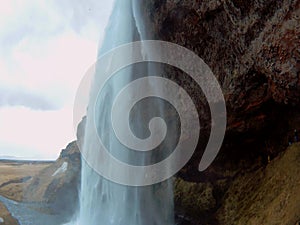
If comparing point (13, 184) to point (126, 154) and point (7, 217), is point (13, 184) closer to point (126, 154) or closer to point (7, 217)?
point (7, 217)

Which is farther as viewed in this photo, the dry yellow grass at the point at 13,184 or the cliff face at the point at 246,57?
the dry yellow grass at the point at 13,184

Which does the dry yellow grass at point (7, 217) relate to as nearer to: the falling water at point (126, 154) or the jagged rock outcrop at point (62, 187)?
the jagged rock outcrop at point (62, 187)

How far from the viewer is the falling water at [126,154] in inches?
520

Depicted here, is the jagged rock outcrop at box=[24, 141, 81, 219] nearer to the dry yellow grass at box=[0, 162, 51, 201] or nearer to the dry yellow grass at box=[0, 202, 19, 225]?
the dry yellow grass at box=[0, 202, 19, 225]

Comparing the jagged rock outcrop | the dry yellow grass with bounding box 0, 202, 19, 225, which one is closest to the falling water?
the jagged rock outcrop

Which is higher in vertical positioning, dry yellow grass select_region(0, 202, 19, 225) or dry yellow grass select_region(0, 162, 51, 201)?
dry yellow grass select_region(0, 162, 51, 201)

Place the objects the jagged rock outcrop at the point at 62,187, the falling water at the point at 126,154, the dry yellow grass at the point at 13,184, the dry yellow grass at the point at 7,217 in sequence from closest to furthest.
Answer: the falling water at the point at 126,154, the dry yellow grass at the point at 7,217, the jagged rock outcrop at the point at 62,187, the dry yellow grass at the point at 13,184

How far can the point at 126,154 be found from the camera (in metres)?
14.7

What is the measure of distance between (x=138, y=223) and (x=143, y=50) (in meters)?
7.39

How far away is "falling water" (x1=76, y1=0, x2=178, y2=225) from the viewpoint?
1321 centimetres

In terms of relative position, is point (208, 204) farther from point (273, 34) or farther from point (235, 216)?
point (273, 34)

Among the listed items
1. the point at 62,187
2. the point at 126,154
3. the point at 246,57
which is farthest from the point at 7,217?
the point at 246,57

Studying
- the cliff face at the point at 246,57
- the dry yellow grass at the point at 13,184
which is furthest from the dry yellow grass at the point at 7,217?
the cliff face at the point at 246,57

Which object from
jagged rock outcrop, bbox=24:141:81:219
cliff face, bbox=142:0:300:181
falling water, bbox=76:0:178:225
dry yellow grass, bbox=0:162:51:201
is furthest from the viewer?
dry yellow grass, bbox=0:162:51:201
